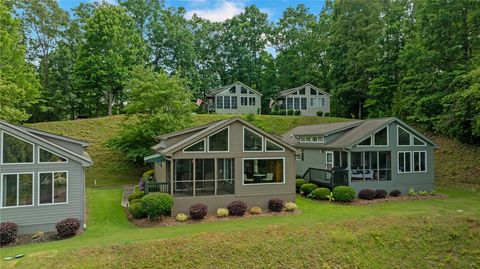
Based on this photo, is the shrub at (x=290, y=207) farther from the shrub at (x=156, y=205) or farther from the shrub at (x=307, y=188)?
the shrub at (x=156, y=205)

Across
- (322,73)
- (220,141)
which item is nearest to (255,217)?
(220,141)

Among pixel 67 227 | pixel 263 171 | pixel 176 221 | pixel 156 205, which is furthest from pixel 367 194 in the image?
pixel 67 227

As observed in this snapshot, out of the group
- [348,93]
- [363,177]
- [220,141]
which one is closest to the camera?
[220,141]

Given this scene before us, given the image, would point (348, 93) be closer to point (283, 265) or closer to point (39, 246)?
point (283, 265)

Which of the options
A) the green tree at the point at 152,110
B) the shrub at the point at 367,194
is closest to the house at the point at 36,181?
the green tree at the point at 152,110

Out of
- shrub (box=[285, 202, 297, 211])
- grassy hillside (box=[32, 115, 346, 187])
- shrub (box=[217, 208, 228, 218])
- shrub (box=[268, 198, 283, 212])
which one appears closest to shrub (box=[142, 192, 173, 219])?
shrub (box=[217, 208, 228, 218])

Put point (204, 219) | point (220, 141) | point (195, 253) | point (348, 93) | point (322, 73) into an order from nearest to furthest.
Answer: point (195, 253), point (204, 219), point (220, 141), point (348, 93), point (322, 73)
